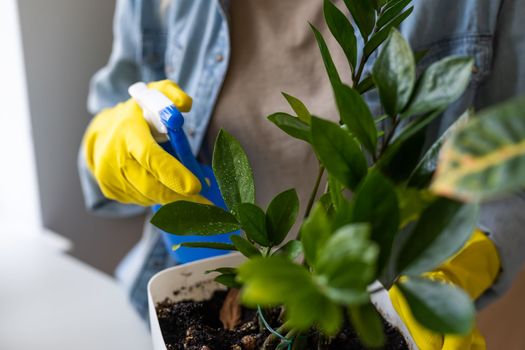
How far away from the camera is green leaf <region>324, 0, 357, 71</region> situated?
1.23 feet

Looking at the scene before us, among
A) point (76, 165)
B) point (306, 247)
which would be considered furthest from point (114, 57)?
point (306, 247)

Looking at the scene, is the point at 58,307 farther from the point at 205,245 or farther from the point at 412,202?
the point at 412,202

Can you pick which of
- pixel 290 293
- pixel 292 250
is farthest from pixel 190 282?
pixel 290 293

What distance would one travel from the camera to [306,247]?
0.28 metres

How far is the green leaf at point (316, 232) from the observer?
27cm

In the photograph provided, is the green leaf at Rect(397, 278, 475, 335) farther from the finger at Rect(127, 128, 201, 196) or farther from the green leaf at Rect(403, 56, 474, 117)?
the finger at Rect(127, 128, 201, 196)

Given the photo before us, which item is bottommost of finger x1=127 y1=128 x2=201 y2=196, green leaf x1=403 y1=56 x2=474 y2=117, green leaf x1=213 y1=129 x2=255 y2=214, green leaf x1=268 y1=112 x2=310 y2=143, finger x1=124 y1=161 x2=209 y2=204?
finger x1=124 y1=161 x2=209 y2=204

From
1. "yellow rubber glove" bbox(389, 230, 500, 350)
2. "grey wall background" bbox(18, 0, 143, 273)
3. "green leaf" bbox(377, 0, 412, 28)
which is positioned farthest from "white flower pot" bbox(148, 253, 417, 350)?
"grey wall background" bbox(18, 0, 143, 273)

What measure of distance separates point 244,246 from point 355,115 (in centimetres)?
11

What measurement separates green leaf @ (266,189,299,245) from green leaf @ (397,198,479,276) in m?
0.10

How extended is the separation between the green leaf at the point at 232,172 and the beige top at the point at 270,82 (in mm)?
330

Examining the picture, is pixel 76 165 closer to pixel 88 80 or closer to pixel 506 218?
pixel 88 80

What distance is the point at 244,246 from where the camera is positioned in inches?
14.5

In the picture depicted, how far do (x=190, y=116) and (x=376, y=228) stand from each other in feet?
1.73
